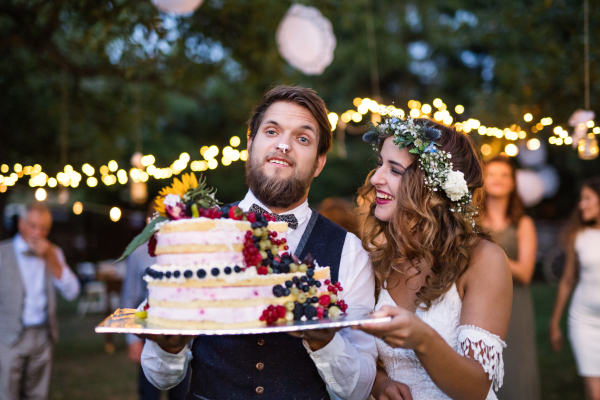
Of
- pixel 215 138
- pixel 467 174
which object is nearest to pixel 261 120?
pixel 467 174

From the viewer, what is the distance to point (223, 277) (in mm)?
2062

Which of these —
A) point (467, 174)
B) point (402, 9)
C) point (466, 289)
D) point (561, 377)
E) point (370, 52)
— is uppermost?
point (402, 9)


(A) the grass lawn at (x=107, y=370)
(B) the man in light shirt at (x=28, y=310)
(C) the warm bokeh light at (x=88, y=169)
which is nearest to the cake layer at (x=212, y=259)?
(B) the man in light shirt at (x=28, y=310)

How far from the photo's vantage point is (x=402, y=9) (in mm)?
16906

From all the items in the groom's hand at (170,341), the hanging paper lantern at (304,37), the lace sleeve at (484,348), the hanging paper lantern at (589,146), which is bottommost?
the lace sleeve at (484,348)

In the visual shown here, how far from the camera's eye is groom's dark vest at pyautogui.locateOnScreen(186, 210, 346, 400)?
2408mm

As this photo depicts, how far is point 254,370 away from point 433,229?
3.91ft

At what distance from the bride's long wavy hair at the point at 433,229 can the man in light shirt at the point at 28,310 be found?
13.8 feet

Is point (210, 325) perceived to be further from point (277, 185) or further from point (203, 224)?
point (277, 185)

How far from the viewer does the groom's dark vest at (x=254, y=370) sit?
7.90 ft

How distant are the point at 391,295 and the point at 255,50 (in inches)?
202

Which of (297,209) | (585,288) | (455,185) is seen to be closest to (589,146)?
(585,288)

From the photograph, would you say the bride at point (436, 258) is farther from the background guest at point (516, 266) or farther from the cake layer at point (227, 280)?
the background guest at point (516, 266)

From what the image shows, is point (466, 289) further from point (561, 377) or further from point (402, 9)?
point (402, 9)
